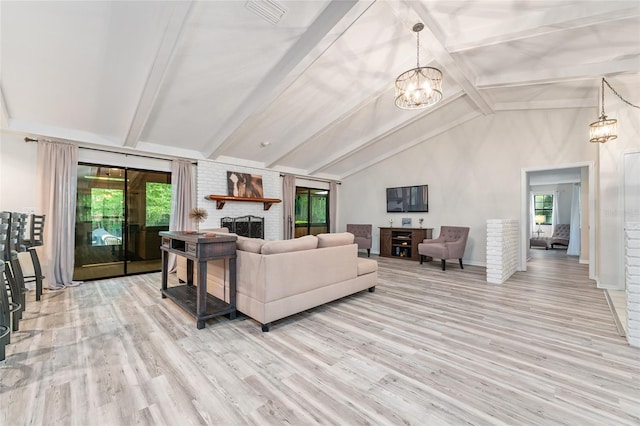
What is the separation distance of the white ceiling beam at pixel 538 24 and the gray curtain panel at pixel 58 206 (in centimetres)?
594

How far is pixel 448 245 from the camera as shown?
5469 millimetres

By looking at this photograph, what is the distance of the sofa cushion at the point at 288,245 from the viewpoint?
2660 mm

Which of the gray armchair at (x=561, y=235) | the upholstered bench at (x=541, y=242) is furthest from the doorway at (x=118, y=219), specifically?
the gray armchair at (x=561, y=235)

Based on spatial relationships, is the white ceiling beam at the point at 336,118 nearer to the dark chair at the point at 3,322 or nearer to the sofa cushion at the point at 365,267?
the sofa cushion at the point at 365,267

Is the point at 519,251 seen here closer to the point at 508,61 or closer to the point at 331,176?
the point at 508,61

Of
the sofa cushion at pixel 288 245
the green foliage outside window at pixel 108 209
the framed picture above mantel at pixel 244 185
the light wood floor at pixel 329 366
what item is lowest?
the light wood floor at pixel 329 366

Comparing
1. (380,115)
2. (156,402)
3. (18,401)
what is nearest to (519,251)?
(380,115)

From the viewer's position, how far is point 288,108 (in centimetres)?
466

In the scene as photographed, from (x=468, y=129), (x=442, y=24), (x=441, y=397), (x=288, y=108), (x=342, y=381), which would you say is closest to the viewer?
(x=441, y=397)

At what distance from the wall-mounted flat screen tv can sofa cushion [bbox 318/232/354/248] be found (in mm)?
4028

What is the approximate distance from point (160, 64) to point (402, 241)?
19.6 ft

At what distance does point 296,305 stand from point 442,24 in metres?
A: 3.81

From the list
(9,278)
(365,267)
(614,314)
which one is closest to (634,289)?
Answer: (614,314)

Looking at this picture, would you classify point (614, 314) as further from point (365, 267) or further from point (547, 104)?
point (547, 104)
